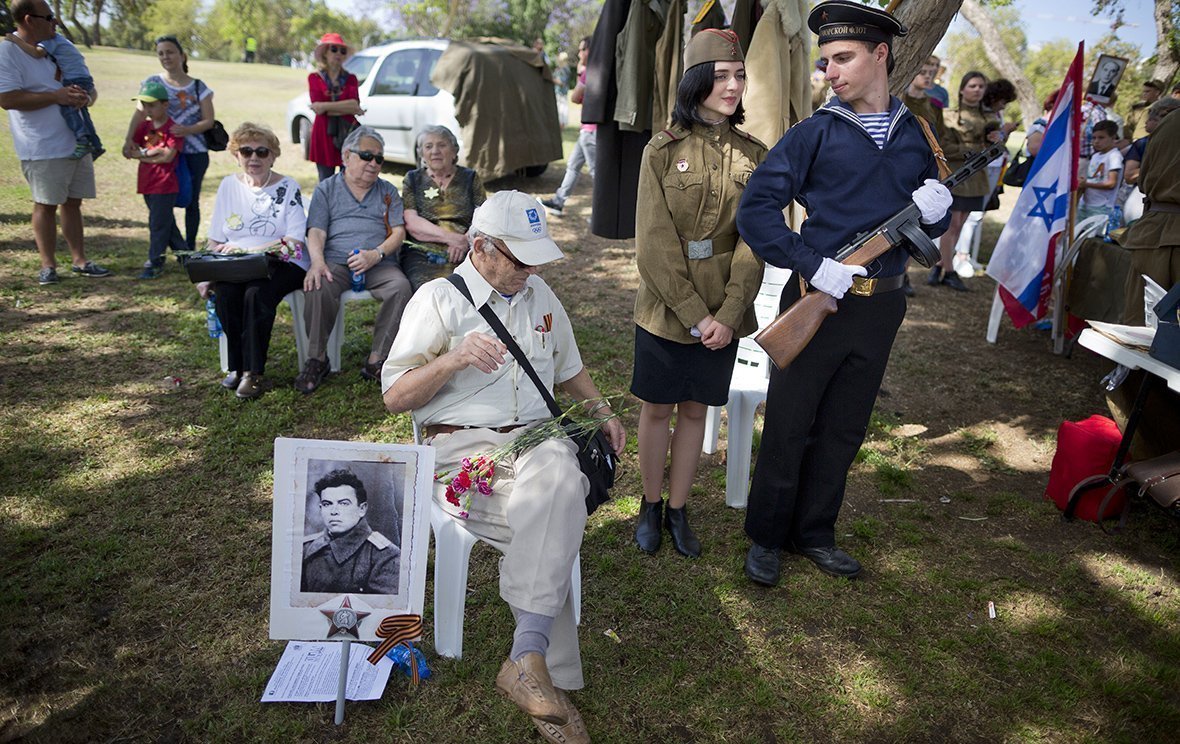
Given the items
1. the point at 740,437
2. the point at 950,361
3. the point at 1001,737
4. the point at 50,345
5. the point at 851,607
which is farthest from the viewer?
the point at 950,361

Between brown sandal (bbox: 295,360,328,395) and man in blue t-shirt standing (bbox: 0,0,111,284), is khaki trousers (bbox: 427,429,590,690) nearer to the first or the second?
brown sandal (bbox: 295,360,328,395)

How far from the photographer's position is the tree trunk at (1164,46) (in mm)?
8406

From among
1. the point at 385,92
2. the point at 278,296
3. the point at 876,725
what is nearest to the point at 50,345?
the point at 278,296

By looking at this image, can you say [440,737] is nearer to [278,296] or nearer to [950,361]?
[278,296]

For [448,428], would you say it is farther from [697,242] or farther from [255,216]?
[255,216]

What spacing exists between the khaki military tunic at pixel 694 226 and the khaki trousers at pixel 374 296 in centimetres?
215

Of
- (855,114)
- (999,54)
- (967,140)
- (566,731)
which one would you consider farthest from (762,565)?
(999,54)

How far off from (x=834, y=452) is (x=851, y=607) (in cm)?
63

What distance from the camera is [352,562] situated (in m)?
2.27

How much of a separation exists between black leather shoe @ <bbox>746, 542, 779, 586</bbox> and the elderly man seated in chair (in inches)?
36.3

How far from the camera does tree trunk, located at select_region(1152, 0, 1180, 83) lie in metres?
8.41

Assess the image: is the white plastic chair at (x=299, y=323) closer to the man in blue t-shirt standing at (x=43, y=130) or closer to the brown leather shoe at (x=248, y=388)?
the brown leather shoe at (x=248, y=388)

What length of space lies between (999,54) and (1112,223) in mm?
6784

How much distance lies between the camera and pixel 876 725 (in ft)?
8.41
